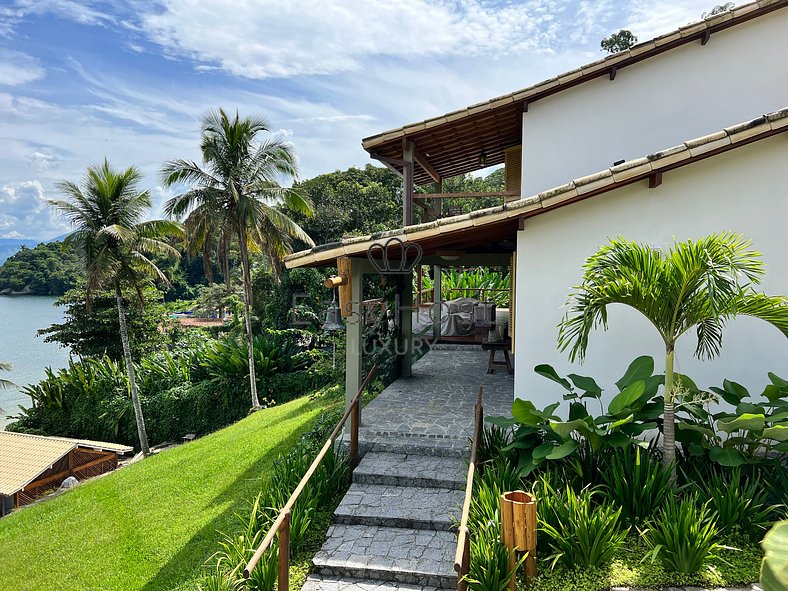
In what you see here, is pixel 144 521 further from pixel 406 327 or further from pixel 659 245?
pixel 659 245

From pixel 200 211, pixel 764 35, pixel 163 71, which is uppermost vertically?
pixel 163 71

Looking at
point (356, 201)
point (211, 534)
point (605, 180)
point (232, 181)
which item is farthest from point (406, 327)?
point (356, 201)

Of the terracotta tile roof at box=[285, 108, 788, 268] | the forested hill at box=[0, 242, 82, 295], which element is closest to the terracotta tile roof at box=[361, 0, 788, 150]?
the terracotta tile roof at box=[285, 108, 788, 268]

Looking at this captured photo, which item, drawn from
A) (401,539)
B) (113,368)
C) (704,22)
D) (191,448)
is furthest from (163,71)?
(401,539)

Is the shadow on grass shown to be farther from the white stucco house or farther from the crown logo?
the crown logo

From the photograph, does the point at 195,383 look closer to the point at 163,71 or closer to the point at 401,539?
the point at 163,71

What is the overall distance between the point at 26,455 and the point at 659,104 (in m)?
19.4

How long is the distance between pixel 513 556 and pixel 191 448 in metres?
11.0

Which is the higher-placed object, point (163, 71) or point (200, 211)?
point (163, 71)

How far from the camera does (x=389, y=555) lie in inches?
223

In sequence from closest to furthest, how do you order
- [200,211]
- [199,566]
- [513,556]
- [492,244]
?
1. [513,556]
2. [199,566]
3. [492,244]
4. [200,211]

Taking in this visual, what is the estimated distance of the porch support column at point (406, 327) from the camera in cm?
1167

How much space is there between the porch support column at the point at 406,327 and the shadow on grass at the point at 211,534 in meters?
3.23

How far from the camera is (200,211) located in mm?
18062
